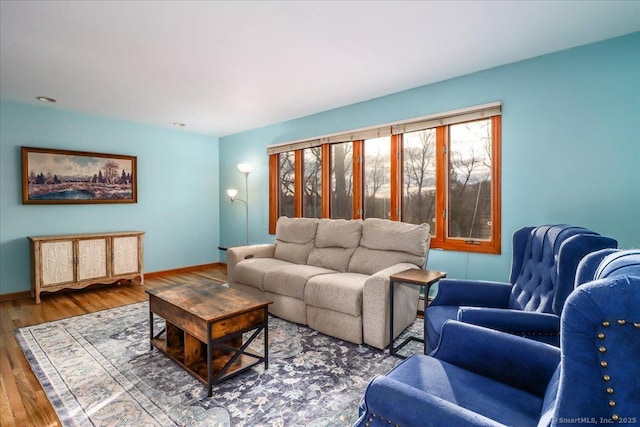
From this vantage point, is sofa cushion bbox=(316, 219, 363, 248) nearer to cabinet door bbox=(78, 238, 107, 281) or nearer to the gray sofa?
the gray sofa

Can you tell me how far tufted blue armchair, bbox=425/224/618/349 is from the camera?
1.54 m

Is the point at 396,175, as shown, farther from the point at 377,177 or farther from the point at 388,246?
the point at 388,246

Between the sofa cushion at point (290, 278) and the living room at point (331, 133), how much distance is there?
4.35ft

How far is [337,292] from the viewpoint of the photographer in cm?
276

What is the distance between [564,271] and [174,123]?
17.1 ft

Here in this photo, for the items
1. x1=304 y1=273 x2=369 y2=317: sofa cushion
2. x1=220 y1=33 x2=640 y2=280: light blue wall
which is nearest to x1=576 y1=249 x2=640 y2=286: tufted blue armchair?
x1=304 y1=273 x2=369 y2=317: sofa cushion

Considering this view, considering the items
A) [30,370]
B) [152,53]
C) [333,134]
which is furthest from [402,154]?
[30,370]

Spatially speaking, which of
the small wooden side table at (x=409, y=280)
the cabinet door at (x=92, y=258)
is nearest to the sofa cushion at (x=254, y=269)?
the small wooden side table at (x=409, y=280)

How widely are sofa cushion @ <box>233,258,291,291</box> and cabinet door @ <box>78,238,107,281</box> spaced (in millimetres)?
2017

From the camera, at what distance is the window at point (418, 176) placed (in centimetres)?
315

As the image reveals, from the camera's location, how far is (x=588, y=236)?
59.8 inches

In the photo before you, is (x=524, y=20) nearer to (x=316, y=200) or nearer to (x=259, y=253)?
(x=316, y=200)

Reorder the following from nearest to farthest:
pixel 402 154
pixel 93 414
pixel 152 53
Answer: pixel 93 414, pixel 152 53, pixel 402 154

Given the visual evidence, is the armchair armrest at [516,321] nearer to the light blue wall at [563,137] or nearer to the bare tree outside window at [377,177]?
the light blue wall at [563,137]
